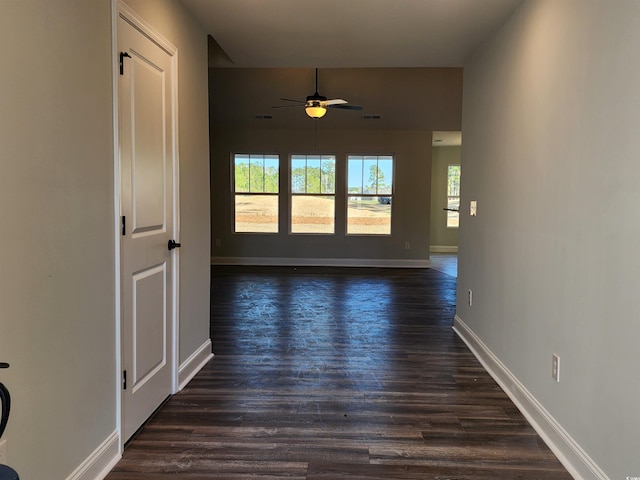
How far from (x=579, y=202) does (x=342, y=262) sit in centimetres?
653

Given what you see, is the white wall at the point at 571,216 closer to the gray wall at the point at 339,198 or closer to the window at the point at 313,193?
the gray wall at the point at 339,198

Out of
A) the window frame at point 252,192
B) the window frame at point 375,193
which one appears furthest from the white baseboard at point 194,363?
the window frame at point 375,193

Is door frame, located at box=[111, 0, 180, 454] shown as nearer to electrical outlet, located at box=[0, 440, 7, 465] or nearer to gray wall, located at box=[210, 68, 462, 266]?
electrical outlet, located at box=[0, 440, 7, 465]

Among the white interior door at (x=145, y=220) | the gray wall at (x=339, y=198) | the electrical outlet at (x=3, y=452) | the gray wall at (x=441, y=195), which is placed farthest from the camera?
the gray wall at (x=441, y=195)

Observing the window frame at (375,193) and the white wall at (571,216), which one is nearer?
the white wall at (571,216)

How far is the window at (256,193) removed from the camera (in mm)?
8359

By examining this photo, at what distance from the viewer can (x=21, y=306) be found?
1.37 metres

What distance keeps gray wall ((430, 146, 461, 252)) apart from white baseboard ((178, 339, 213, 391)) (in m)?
8.13

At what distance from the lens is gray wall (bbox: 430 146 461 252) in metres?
10.2

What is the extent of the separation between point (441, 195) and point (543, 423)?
338 inches

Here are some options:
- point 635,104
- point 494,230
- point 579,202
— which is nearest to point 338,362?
point 494,230

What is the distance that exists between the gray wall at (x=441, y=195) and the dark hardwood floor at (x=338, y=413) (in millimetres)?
6336

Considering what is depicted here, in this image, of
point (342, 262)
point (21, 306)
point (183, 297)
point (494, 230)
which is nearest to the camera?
point (21, 306)

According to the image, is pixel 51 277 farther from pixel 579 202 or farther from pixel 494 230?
pixel 494 230
